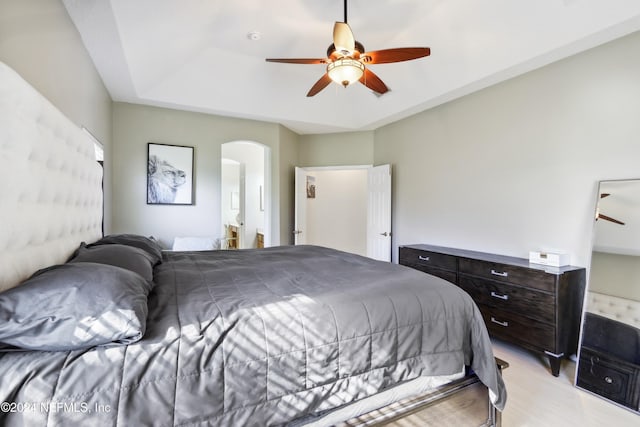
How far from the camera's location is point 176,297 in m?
1.46

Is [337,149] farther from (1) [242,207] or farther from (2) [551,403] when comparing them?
(2) [551,403]

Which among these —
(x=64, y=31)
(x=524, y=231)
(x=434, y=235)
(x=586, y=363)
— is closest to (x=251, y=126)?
(x=64, y=31)

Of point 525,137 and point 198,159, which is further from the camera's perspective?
point 198,159

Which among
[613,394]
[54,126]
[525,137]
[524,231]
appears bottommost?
[613,394]

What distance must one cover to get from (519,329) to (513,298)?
0.26 m

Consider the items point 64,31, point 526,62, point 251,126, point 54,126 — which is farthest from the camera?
point 251,126

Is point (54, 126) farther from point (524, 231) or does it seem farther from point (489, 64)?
point (524, 231)

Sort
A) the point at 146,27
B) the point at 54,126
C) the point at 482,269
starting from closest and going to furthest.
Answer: the point at 54,126, the point at 146,27, the point at 482,269

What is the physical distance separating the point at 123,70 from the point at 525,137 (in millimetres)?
3966

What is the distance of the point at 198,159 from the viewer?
14.1ft

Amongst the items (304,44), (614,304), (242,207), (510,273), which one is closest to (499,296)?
(510,273)

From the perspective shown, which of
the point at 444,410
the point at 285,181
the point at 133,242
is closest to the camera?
the point at 444,410

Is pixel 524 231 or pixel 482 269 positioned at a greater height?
pixel 524 231

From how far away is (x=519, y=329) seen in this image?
106 inches
